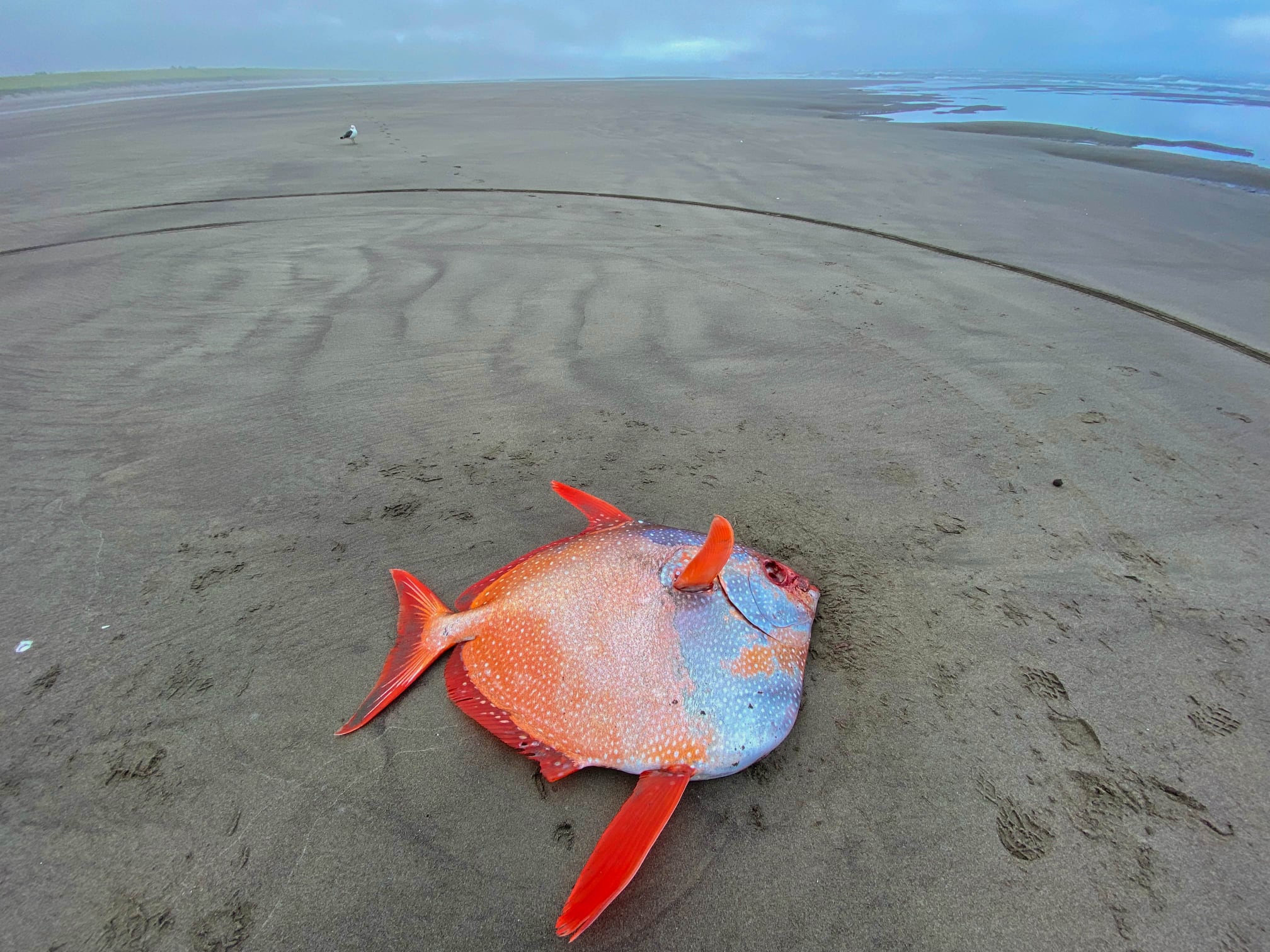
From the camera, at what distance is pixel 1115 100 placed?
23.4 m

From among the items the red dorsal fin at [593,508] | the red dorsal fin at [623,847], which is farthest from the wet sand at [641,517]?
the red dorsal fin at [593,508]

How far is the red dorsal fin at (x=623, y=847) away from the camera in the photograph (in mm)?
1258

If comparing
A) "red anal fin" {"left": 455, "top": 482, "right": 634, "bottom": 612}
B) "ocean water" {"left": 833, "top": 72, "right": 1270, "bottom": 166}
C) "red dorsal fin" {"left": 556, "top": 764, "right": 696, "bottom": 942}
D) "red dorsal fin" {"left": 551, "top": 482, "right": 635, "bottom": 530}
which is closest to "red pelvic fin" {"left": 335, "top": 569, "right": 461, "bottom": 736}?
"red anal fin" {"left": 455, "top": 482, "right": 634, "bottom": 612}

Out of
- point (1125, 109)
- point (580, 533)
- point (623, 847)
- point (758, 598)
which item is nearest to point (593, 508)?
point (580, 533)

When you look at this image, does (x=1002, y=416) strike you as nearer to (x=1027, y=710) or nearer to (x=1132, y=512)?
(x=1132, y=512)

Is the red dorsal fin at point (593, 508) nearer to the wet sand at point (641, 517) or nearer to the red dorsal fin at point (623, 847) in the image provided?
the wet sand at point (641, 517)

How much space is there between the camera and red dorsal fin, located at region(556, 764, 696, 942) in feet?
4.13

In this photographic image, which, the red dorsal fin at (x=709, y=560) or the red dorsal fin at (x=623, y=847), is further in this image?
the red dorsal fin at (x=709, y=560)

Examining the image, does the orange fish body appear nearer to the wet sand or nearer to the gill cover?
the gill cover

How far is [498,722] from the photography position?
169 cm

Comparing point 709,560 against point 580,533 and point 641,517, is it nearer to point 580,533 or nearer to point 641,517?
point 580,533

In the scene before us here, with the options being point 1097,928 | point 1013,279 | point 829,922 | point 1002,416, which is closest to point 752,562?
point 829,922

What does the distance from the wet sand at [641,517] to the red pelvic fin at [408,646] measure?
0.26 feet

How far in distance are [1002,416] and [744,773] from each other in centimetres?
276
